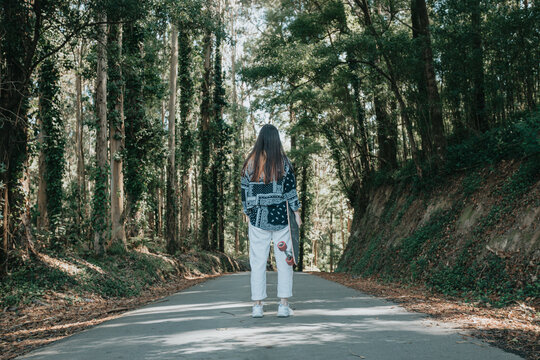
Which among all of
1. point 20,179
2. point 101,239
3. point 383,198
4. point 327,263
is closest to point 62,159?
point 101,239

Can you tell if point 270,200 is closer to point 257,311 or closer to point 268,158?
point 268,158

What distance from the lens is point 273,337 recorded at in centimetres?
456

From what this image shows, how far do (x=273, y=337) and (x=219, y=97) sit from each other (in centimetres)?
2336

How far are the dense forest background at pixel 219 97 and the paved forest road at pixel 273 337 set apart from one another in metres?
5.06

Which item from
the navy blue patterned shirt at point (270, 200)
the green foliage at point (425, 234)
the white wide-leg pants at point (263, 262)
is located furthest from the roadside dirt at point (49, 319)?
the green foliage at point (425, 234)

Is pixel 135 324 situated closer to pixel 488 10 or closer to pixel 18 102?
pixel 18 102

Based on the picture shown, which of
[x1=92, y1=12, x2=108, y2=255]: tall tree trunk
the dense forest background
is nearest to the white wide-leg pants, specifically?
the dense forest background

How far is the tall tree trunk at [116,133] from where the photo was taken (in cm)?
1533

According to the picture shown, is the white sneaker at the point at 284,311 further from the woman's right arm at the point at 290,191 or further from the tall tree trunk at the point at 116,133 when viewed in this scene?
the tall tree trunk at the point at 116,133

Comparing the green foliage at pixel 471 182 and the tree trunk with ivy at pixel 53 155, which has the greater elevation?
the tree trunk with ivy at pixel 53 155

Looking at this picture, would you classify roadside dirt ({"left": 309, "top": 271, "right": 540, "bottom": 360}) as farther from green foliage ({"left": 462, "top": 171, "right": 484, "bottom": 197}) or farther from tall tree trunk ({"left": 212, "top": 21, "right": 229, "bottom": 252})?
tall tree trunk ({"left": 212, "top": 21, "right": 229, "bottom": 252})

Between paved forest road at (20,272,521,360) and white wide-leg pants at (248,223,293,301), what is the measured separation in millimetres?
346

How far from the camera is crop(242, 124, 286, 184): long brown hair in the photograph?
5840mm

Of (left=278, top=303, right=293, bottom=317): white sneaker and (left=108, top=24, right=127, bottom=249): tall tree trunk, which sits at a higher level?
(left=108, top=24, right=127, bottom=249): tall tree trunk
